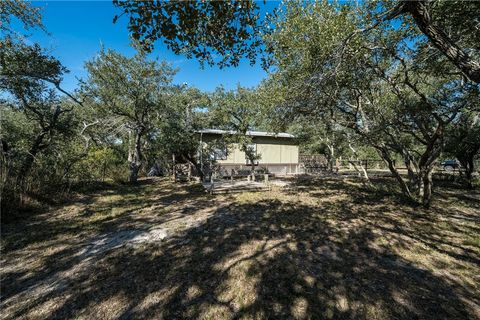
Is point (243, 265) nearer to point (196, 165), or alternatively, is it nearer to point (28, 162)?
point (28, 162)

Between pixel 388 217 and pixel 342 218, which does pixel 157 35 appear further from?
pixel 388 217

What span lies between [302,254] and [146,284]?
2774 mm

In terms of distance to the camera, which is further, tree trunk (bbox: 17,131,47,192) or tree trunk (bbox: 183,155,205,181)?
tree trunk (bbox: 183,155,205,181)

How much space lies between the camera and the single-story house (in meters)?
15.9

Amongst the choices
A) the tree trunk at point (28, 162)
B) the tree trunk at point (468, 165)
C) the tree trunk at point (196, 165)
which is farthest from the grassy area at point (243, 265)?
the tree trunk at point (468, 165)

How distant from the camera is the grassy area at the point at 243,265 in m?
2.64

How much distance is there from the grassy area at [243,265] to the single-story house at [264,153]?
955 centimetres

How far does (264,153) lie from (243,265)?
607 inches

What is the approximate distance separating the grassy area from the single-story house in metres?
9.55

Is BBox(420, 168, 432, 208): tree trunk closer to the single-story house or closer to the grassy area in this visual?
the grassy area

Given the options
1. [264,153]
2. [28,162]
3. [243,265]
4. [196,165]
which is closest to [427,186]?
[243,265]

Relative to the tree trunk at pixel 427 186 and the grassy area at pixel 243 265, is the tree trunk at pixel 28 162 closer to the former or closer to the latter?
the grassy area at pixel 243 265

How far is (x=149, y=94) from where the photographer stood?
1280 centimetres

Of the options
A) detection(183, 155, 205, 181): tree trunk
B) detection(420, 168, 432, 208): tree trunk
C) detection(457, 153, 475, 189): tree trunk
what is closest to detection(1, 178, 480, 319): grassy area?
detection(420, 168, 432, 208): tree trunk
